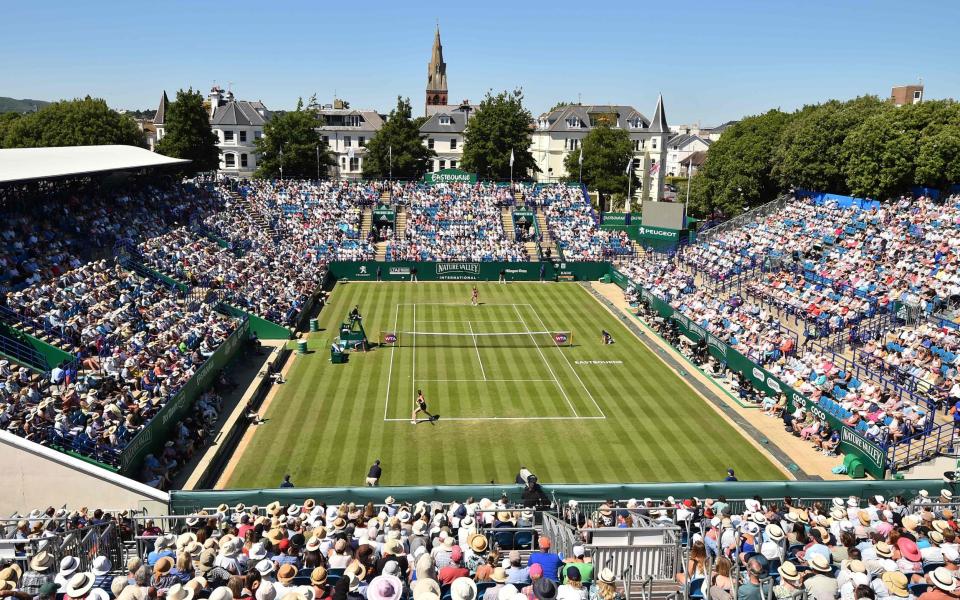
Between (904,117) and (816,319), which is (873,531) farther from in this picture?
(904,117)

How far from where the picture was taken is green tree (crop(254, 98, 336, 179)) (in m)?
80.8

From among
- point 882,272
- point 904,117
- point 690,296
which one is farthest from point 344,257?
point 904,117

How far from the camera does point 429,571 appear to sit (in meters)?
10.3

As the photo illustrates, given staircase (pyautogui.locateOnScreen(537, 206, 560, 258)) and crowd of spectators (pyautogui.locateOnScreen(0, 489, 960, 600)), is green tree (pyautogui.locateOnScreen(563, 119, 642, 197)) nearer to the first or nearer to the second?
staircase (pyautogui.locateOnScreen(537, 206, 560, 258))

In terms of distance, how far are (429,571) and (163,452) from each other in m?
14.8

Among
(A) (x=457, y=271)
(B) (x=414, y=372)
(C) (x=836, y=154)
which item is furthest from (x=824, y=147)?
(B) (x=414, y=372)

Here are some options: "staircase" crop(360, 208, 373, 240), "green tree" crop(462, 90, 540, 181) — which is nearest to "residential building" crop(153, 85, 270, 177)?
"green tree" crop(462, 90, 540, 181)

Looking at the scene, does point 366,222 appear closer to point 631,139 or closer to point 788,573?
point 788,573

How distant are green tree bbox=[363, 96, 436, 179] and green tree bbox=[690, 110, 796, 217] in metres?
31.8

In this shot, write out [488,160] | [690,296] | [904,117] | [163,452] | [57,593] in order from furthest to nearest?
[488,160], [904,117], [690,296], [163,452], [57,593]

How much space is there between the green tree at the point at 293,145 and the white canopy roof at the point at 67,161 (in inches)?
1107

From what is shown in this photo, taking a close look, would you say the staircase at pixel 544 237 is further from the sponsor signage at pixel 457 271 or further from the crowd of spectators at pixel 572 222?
the sponsor signage at pixel 457 271

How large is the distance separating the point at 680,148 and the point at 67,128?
11358 cm

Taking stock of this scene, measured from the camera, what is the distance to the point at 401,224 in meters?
64.0
